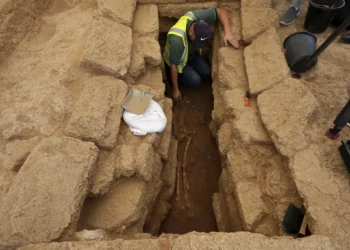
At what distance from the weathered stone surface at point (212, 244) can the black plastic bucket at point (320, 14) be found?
267 cm

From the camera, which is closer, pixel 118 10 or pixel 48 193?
pixel 48 193

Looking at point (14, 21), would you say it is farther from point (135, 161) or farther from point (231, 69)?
point (231, 69)

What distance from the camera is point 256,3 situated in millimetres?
3805

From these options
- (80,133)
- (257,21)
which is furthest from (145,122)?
(257,21)

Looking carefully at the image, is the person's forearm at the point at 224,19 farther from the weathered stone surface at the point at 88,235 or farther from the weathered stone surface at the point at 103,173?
the weathered stone surface at the point at 88,235

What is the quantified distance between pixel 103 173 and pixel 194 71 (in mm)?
2602

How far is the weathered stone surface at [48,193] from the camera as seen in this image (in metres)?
2.04

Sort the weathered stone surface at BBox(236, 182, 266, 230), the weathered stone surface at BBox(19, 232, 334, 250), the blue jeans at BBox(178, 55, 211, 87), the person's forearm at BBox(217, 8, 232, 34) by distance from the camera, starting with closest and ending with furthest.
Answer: the weathered stone surface at BBox(19, 232, 334, 250) < the weathered stone surface at BBox(236, 182, 266, 230) < the person's forearm at BBox(217, 8, 232, 34) < the blue jeans at BBox(178, 55, 211, 87)

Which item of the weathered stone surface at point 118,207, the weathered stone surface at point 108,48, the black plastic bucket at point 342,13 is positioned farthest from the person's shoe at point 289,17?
the weathered stone surface at point 118,207

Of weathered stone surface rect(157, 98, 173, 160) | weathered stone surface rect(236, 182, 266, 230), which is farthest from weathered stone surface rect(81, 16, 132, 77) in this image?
weathered stone surface rect(236, 182, 266, 230)

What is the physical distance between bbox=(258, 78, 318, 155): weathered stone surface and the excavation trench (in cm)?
127

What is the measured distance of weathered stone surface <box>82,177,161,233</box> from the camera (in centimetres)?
252

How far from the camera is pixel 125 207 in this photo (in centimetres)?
261

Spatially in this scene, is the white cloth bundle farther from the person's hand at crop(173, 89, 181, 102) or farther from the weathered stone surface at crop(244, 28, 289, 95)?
the person's hand at crop(173, 89, 181, 102)
